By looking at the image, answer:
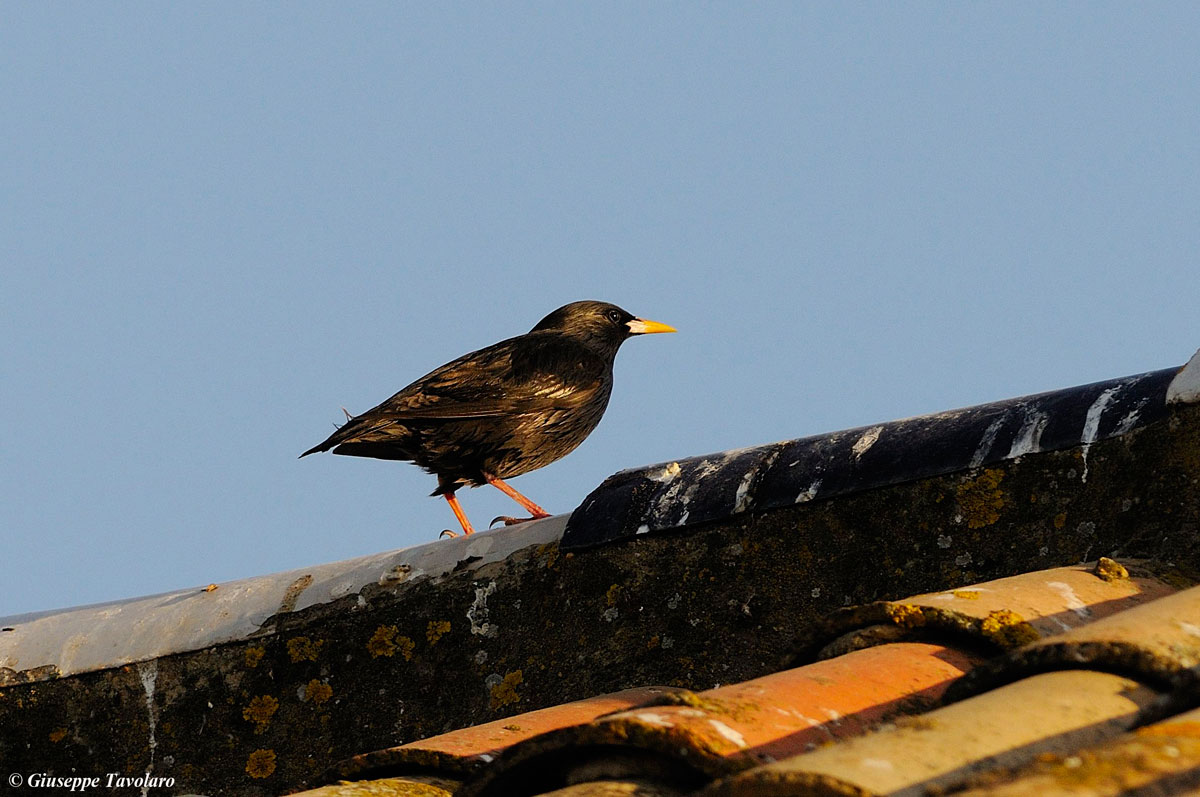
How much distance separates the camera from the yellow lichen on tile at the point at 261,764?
374cm

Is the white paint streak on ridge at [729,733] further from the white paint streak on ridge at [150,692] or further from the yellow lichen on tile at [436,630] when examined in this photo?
the white paint streak on ridge at [150,692]

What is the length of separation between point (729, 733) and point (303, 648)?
2.24 meters

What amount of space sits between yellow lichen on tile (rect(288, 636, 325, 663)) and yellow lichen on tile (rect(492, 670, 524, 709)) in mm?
615

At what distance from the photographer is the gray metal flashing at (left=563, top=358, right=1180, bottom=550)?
3.23m

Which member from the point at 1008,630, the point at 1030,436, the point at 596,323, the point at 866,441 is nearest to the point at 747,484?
the point at 866,441

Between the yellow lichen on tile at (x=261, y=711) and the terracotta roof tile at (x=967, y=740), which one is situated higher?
the terracotta roof tile at (x=967, y=740)

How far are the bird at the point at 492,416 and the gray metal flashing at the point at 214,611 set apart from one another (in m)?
1.86

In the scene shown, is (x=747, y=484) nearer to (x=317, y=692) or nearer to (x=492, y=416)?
(x=317, y=692)

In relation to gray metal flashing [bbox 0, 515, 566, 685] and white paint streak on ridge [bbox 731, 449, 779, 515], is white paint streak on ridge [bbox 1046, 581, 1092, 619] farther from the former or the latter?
gray metal flashing [bbox 0, 515, 566, 685]

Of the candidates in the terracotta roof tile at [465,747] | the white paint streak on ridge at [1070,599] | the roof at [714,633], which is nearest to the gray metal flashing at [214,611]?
the roof at [714,633]

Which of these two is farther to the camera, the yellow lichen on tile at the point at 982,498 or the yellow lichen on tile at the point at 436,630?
the yellow lichen on tile at the point at 436,630

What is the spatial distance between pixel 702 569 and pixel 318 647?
1.17 metres

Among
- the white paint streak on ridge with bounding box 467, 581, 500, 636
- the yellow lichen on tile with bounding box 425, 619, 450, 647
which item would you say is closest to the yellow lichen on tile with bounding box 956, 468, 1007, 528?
the white paint streak on ridge with bounding box 467, 581, 500, 636

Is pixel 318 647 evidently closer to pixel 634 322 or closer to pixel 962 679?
pixel 962 679
